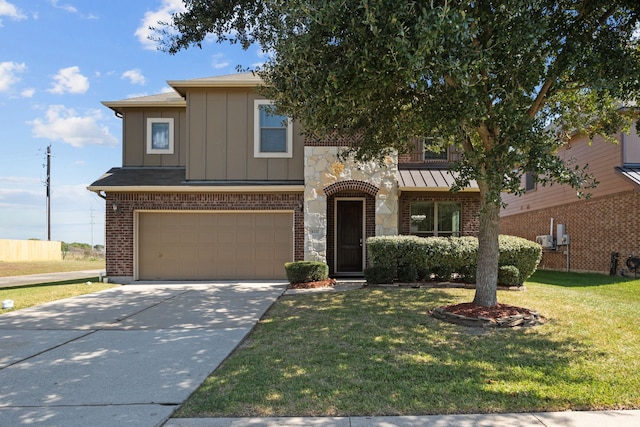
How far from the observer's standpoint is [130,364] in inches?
202

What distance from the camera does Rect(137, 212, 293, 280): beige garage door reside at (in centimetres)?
1286

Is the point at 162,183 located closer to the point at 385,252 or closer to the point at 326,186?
the point at 326,186

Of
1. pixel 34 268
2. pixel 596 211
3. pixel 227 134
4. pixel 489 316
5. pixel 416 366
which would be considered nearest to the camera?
pixel 416 366

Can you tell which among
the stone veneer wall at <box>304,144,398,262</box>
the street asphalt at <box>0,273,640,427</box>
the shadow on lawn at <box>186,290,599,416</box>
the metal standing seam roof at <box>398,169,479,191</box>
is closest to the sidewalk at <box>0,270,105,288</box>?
the street asphalt at <box>0,273,640,427</box>

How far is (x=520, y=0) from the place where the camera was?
528 cm

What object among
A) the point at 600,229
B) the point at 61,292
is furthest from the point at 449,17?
the point at 600,229

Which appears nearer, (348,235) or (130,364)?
(130,364)

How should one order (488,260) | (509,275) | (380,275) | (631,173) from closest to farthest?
(488,260) → (509,275) → (380,275) → (631,173)

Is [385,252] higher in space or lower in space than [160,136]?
lower

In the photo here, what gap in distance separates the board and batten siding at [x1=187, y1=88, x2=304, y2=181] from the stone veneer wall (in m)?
0.99

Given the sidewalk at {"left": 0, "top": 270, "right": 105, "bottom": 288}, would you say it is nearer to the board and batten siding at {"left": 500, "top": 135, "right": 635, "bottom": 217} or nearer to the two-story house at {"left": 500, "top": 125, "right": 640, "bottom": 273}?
the two-story house at {"left": 500, "top": 125, "right": 640, "bottom": 273}

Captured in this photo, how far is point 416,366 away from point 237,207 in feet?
28.8

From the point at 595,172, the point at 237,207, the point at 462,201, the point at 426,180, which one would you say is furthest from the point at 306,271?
the point at 595,172

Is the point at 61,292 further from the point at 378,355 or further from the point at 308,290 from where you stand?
the point at 378,355
